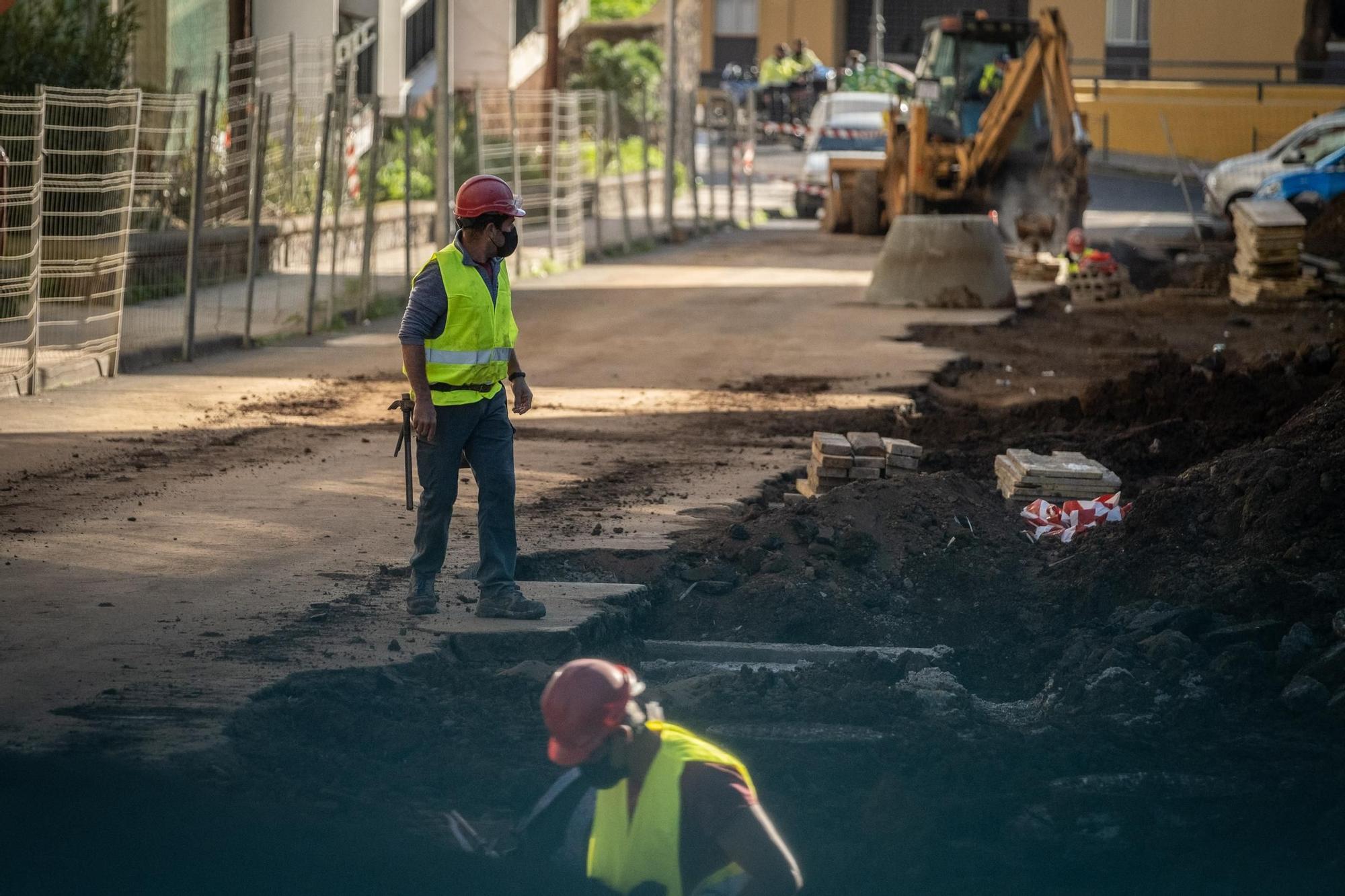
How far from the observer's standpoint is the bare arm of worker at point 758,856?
4203 mm

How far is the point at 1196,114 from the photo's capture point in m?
43.3

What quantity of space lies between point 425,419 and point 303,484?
370cm

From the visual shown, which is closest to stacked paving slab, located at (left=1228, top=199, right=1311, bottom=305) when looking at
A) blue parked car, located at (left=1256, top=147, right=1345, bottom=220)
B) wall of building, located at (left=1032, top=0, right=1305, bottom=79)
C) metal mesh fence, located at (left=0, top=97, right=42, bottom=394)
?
blue parked car, located at (left=1256, top=147, right=1345, bottom=220)

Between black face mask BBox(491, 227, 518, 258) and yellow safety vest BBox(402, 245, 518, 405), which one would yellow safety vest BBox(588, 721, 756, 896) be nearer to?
yellow safety vest BBox(402, 245, 518, 405)

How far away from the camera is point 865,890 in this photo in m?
5.48

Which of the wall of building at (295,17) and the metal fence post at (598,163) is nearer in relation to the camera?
the wall of building at (295,17)

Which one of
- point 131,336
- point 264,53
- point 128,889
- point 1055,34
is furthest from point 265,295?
point 128,889

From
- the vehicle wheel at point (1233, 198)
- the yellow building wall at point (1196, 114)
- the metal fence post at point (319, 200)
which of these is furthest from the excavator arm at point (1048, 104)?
the yellow building wall at point (1196, 114)

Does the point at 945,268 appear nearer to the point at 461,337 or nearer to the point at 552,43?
the point at 461,337

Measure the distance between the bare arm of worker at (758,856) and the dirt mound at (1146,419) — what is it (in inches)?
259

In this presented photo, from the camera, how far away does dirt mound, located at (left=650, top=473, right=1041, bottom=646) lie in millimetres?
7770

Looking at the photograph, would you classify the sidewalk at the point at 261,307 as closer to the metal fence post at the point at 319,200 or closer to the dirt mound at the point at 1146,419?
the metal fence post at the point at 319,200

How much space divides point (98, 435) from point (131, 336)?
411 cm

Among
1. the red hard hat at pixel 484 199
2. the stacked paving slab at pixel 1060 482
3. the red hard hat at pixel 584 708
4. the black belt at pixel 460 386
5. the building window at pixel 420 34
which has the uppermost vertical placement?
the building window at pixel 420 34
